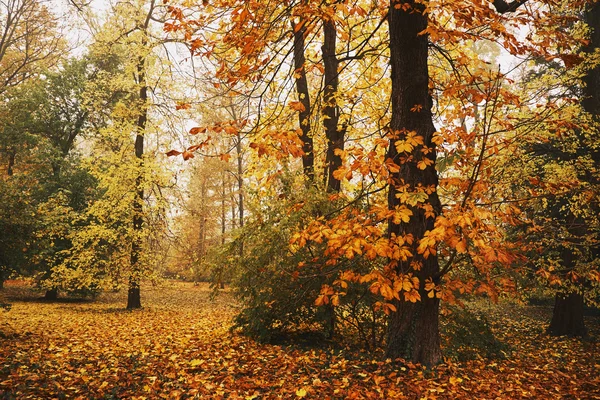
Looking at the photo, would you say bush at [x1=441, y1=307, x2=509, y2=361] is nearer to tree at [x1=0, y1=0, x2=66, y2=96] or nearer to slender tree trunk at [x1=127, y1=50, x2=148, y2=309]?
slender tree trunk at [x1=127, y1=50, x2=148, y2=309]

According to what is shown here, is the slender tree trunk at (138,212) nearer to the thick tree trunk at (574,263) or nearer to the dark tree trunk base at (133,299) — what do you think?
the dark tree trunk base at (133,299)

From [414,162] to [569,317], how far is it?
27.1 ft

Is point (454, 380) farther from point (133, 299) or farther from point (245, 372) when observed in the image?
point (133, 299)

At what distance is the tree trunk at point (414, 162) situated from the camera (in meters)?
4.11

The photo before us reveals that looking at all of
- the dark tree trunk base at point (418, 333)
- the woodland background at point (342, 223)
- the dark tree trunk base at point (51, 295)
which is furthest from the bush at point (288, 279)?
the dark tree trunk base at point (51, 295)

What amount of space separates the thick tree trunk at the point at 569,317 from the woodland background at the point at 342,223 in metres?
0.05

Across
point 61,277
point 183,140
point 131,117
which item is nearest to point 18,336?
point 61,277

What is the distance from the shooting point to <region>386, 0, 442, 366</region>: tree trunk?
13.5 ft

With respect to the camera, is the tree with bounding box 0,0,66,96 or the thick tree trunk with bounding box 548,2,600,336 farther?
the tree with bounding box 0,0,66,96

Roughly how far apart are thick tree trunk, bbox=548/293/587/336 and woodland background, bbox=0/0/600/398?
0.05 m

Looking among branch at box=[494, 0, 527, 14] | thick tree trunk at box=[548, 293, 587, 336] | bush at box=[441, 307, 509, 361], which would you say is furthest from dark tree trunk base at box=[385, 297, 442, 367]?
thick tree trunk at box=[548, 293, 587, 336]

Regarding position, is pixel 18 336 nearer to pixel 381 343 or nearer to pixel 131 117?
pixel 381 343

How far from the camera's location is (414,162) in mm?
4145

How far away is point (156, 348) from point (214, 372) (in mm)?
2127
